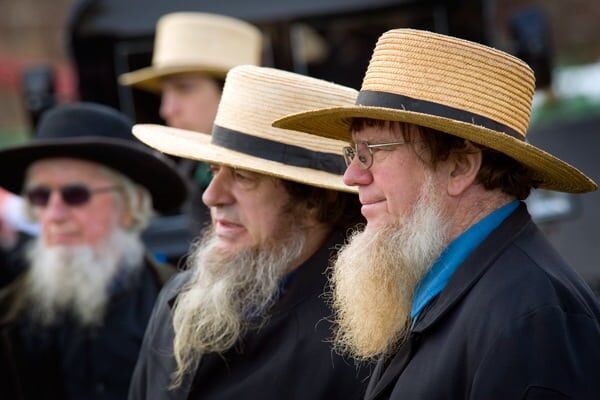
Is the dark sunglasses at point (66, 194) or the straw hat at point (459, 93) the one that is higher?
the straw hat at point (459, 93)

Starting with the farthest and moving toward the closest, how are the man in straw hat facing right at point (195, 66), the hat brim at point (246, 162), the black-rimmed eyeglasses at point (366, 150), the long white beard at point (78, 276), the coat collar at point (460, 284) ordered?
the man in straw hat facing right at point (195, 66) < the long white beard at point (78, 276) < the hat brim at point (246, 162) < the black-rimmed eyeglasses at point (366, 150) < the coat collar at point (460, 284)

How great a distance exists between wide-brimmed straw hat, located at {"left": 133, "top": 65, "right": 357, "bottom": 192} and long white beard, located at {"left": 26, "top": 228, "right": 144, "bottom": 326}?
4.77ft

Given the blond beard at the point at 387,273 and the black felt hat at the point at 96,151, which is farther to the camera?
the black felt hat at the point at 96,151

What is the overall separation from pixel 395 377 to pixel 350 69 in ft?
19.3

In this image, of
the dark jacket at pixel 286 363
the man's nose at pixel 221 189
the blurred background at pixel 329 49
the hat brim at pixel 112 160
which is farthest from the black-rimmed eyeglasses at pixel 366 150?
the blurred background at pixel 329 49

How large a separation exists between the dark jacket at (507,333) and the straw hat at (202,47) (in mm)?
4228

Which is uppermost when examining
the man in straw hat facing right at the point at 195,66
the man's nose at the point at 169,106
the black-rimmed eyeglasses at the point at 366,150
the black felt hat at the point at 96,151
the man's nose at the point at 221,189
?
the black-rimmed eyeglasses at the point at 366,150

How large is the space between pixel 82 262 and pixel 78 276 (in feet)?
0.30

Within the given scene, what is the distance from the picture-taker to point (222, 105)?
409cm

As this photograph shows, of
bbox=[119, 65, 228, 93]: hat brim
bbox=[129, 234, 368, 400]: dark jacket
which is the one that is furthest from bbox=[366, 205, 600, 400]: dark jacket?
bbox=[119, 65, 228, 93]: hat brim

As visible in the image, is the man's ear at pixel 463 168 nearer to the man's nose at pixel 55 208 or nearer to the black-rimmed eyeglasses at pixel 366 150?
the black-rimmed eyeglasses at pixel 366 150

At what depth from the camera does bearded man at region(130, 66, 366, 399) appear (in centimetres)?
386

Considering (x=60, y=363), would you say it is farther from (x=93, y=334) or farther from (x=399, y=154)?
(x=399, y=154)

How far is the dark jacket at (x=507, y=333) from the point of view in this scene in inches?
106
